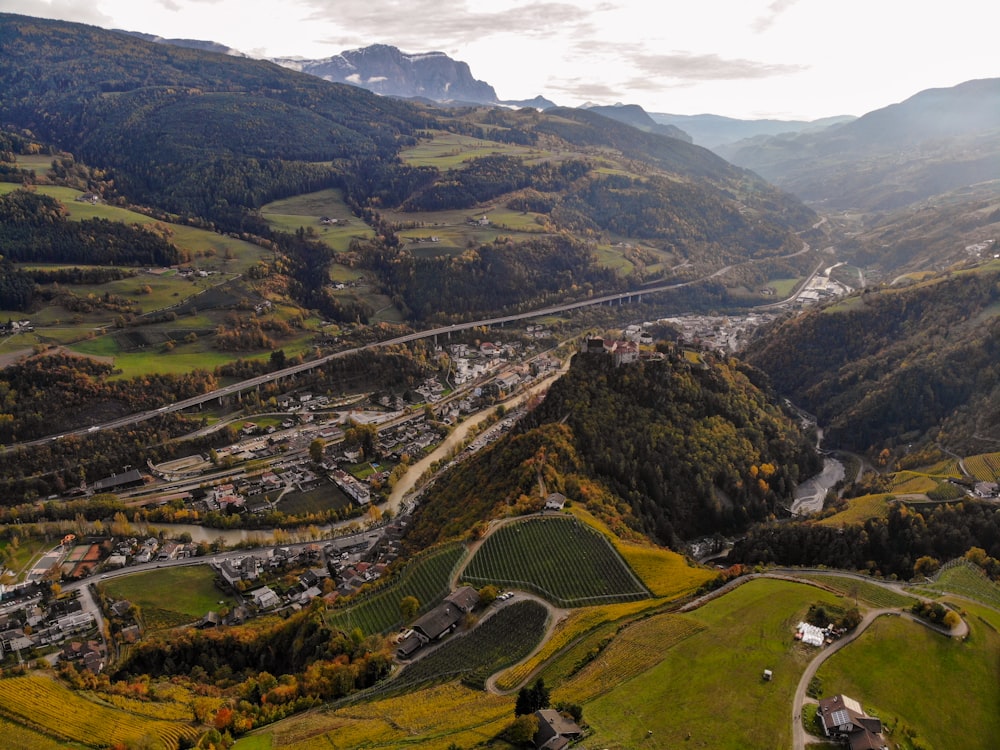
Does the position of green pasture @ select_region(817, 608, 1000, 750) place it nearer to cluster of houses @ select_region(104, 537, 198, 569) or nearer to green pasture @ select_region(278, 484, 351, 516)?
green pasture @ select_region(278, 484, 351, 516)

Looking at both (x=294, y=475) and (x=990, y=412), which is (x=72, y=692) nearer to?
(x=294, y=475)

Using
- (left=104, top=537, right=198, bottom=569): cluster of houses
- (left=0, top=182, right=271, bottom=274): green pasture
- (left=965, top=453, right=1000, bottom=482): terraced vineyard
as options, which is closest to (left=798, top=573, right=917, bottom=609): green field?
(left=965, top=453, right=1000, bottom=482): terraced vineyard

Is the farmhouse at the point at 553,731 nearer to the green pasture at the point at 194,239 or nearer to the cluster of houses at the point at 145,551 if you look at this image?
the cluster of houses at the point at 145,551

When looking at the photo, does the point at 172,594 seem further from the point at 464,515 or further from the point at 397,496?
the point at 397,496

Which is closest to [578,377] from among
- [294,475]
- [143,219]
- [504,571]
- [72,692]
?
A: [504,571]

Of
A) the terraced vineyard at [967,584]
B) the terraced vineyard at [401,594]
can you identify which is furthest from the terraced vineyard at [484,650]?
the terraced vineyard at [967,584]

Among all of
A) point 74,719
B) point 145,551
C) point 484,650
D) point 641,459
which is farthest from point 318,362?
point 484,650

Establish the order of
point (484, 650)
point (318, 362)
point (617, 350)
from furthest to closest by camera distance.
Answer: point (318, 362)
point (617, 350)
point (484, 650)
